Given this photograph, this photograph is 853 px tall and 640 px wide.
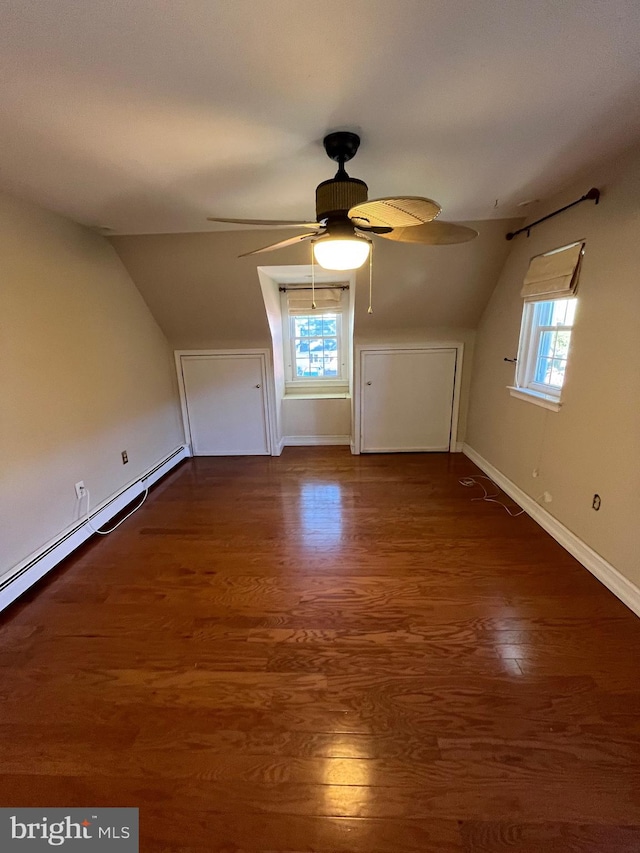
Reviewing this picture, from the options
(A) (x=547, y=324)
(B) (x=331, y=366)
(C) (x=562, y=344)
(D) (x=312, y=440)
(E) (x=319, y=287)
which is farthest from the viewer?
(B) (x=331, y=366)

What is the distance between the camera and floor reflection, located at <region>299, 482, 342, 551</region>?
248cm

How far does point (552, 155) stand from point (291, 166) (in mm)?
1266

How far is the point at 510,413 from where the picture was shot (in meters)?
3.01

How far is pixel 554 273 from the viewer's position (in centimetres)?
230

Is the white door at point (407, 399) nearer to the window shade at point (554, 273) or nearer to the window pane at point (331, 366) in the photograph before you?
the window pane at point (331, 366)

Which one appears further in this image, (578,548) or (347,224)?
(578,548)

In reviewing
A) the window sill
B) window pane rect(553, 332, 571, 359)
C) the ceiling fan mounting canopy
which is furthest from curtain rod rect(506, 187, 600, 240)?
the ceiling fan mounting canopy

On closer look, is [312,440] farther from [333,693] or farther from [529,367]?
[333,693]

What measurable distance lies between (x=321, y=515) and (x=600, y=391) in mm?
1947

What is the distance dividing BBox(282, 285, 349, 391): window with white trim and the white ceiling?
2.27 m

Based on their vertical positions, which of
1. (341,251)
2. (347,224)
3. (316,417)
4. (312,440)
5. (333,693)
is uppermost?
(347,224)

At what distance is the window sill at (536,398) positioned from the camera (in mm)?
2389

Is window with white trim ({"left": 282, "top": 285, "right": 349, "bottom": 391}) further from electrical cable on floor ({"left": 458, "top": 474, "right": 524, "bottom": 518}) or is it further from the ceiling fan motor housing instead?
the ceiling fan motor housing

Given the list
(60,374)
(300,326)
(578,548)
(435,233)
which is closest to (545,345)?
(578,548)
